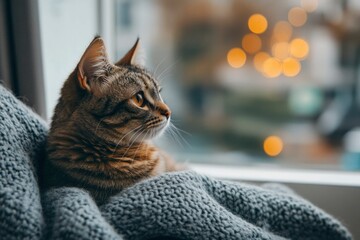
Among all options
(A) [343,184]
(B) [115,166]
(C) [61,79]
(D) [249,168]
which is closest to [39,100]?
(C) [61,79]

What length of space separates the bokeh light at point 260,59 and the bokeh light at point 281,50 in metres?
0.02

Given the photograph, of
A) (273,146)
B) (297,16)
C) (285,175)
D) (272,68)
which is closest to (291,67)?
(272,68)

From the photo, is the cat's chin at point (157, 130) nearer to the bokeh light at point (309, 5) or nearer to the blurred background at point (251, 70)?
the blurred background at point (251, 70)

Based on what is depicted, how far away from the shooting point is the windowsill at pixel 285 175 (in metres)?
1.04

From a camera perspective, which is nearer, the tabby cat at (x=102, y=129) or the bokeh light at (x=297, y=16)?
the tabby cat at (x=102, y=129)

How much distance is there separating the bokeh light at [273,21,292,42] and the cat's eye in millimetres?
582

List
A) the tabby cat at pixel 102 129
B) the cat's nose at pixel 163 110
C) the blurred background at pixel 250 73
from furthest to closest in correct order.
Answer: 1. the blurred background at pixel 250 73
2. the cat's nose at pixel 163 110
3. the tabby cat at pixel 102 129

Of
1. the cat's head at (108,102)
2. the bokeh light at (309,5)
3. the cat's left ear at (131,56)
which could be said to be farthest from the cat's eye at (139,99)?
the bokeh light at (309,5)

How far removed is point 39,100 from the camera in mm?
946

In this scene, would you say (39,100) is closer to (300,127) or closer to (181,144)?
(181,144)

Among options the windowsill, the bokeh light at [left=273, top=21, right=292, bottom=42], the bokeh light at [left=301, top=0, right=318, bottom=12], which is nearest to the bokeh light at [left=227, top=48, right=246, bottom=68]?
the bokeh light at [left=273, top=21, right=292, bottom=42]

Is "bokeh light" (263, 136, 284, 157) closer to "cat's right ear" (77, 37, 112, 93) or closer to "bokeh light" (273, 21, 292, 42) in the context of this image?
"bokeh light" (273, 21, 292, 42)

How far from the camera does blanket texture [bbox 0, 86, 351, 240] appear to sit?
0.60 meters

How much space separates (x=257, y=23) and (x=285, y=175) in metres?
0.48
